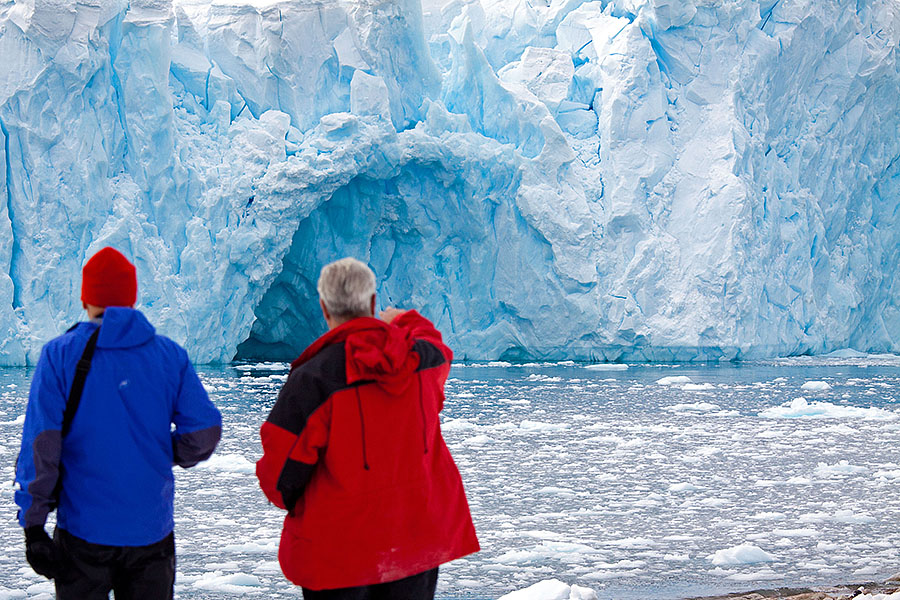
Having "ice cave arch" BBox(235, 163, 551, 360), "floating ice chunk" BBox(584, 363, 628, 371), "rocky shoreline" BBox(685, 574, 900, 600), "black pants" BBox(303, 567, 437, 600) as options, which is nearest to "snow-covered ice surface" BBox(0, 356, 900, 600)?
"rocky shoreline" BBox(685, 574, 900, 600)

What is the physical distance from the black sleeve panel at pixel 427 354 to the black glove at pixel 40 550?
68cm

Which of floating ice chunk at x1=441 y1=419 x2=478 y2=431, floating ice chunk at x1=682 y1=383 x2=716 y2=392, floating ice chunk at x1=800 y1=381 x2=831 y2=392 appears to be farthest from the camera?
floating ice chunk at x1=682 y1=383 x2=716 y2=392

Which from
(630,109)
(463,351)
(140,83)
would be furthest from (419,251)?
(140,83)

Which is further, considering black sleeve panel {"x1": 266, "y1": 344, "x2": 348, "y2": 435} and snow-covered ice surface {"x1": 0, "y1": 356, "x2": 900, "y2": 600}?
snow-covered ice surface {"x1": 0, "y1": 356, "x2": 900, "y2": 600}

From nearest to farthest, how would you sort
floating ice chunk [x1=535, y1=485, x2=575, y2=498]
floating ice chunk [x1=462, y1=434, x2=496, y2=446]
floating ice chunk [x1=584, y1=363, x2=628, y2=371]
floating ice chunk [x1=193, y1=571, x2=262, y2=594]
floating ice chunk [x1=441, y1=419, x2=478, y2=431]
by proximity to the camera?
floating ice chunk [x1=193, y1=571, x2=262, y2=594], floating ice chunk [x1=535, y1=485, x2=575, y2=498], floating ice chunk [x1=462, y1=434, x2=496, y2=446], floating ice chunk [x1=441, y1=419, x2=478, y2=431], floating ice chunk [x1=584, y1=363, x2=628, y2=371]

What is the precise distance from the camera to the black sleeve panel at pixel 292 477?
1499mm

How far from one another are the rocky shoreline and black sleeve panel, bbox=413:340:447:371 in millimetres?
1967

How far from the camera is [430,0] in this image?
20.0 meters

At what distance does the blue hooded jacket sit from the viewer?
5.05 feet

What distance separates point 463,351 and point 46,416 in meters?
15.6

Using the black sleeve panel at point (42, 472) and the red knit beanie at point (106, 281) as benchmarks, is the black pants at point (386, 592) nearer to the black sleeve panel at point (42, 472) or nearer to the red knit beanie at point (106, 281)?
the black sleeve panel at point (42, 472)

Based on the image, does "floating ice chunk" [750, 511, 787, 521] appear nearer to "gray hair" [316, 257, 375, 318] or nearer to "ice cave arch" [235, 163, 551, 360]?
"gray hair" [316, 257, 375, 318]

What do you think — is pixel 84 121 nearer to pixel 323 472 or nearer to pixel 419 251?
pixel 419 251

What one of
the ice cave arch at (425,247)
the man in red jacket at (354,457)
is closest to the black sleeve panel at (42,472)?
the man in red jacket at (354,457)
